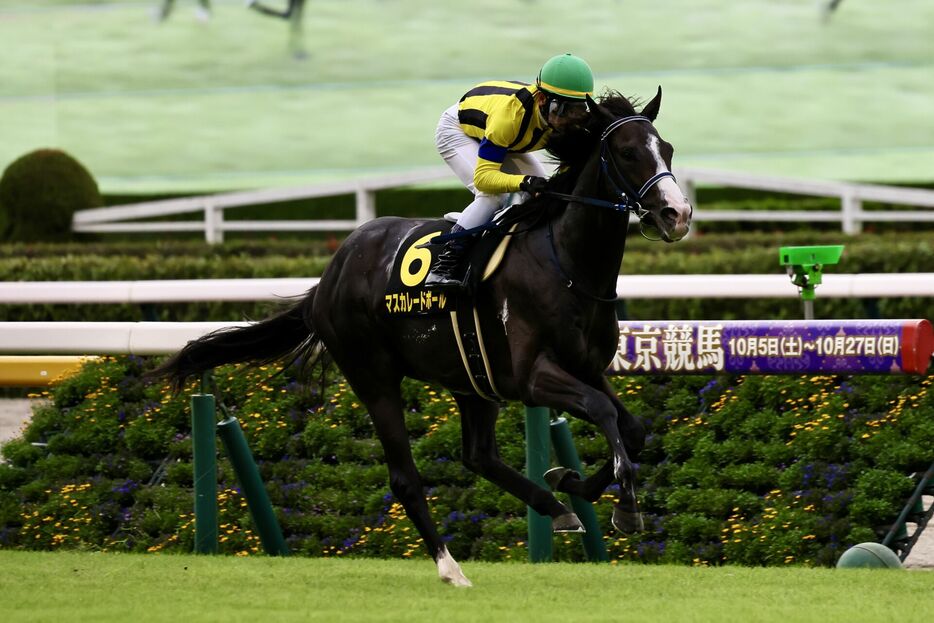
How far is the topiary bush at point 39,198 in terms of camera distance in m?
20.8

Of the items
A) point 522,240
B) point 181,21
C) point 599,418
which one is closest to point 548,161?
point 522,240

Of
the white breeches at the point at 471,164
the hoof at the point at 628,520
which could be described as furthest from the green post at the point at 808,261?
the hoof at the point at 628,520

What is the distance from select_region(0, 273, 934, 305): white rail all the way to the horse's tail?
0.82 metres

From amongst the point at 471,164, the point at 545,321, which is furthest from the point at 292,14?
the point at 545,321

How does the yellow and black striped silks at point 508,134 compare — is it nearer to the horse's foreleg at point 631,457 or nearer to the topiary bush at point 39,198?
the horse's foreleg at point 631,457

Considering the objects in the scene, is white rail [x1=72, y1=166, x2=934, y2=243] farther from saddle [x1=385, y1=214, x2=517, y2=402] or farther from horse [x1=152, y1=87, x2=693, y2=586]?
saddle [x1=385, y1=214, x2=517, y2=402]

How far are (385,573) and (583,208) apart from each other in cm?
156

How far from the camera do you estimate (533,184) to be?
5637 mm

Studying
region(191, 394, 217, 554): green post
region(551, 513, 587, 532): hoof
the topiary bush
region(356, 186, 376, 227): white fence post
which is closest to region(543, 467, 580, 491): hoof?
region(551, 513, 587, 532): hoof

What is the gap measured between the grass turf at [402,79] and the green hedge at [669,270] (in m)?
11.4

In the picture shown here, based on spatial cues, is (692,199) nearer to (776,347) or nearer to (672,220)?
(776,347)

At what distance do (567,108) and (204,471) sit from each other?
2333 millimetres

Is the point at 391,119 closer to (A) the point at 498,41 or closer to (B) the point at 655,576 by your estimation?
(A) the point at 498,41

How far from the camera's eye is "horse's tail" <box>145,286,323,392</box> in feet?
22.1
